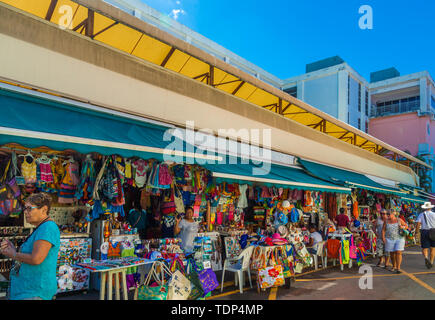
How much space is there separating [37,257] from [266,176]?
549cm

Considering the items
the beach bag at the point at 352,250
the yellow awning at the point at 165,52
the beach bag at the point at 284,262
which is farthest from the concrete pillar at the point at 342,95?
the beach bag at the point at 284,262

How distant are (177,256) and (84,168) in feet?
7.71

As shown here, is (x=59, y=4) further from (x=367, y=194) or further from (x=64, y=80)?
(x=367, y=194)

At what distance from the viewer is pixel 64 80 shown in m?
6.32

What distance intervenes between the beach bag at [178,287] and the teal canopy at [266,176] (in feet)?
6.91

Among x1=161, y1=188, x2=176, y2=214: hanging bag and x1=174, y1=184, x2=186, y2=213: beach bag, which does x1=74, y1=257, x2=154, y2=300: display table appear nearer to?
x1=161, y1=188, x2=176, y2=214: hanging bag

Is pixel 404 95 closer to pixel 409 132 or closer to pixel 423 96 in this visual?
pixel 423 96

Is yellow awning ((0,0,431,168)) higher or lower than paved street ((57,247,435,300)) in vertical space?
higher

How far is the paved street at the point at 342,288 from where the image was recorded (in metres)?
6.67

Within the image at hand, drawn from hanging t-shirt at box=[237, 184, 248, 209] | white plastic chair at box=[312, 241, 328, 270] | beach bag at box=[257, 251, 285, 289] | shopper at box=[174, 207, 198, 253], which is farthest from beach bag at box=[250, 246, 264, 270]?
white plastic chair at box=[312, 241, 328, 270]

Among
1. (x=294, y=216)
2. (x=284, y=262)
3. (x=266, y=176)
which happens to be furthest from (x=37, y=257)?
(x=294, y=216)

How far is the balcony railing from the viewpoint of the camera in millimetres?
28375

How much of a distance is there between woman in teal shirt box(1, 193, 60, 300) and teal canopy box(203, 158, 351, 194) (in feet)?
12.0

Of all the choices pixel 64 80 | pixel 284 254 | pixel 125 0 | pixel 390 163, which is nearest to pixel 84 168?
pixel 64 80
